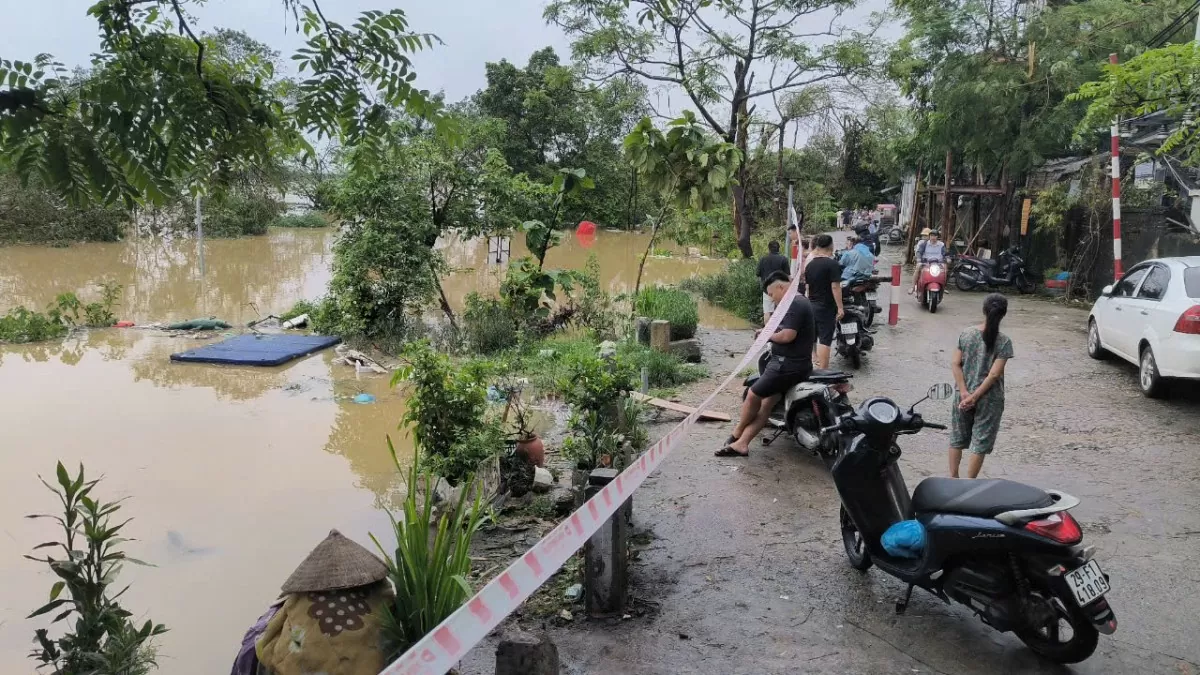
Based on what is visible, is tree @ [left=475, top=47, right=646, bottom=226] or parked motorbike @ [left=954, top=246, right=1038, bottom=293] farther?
tree @ [left=475, top=47, right=646, bottom=226]

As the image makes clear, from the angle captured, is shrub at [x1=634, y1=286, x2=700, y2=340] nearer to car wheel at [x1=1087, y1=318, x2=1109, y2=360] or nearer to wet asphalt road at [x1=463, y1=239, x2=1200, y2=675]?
wet asphalt road at [x1=463, y1=239, x2=1200, y2=675]

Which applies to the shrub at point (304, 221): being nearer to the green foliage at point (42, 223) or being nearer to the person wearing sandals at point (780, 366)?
the green foliage at point (42, 223)

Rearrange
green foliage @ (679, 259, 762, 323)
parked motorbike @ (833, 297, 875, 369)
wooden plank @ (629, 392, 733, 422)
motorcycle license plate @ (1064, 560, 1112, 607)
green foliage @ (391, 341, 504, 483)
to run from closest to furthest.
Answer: motorcycle license plate @ (1064, 560, 1112, 607) < green foliage @ (391, 341, 504, 483) < wooden plank @ (629, 392, 733, 422) < parked motorbike @ (833, 297, 875, 369) < green foliage @ (679, 259, 762, 323)

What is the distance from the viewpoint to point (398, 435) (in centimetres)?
877

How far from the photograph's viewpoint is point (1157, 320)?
7574mm

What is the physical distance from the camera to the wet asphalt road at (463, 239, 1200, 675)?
3.54 meters

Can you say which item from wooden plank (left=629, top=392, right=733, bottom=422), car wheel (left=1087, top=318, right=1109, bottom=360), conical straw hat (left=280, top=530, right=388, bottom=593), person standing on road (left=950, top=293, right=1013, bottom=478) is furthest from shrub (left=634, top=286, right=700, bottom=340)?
conical straw hat (left=280, top=530, right=388, bottom=593)

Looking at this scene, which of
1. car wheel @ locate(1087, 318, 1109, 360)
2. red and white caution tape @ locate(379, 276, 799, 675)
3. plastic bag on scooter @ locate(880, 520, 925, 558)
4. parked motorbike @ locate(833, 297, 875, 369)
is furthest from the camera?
car wheel @ locate(1087, 318, 1109, 360)

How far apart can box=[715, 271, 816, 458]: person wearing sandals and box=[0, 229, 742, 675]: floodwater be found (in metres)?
3.02

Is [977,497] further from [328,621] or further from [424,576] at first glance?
[328,621]

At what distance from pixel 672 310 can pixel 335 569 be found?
8854mm

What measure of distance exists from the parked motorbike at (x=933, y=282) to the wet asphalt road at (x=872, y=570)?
4921mm

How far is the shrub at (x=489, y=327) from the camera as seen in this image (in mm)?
11938

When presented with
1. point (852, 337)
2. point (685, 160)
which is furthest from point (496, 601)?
point (685, 160)
